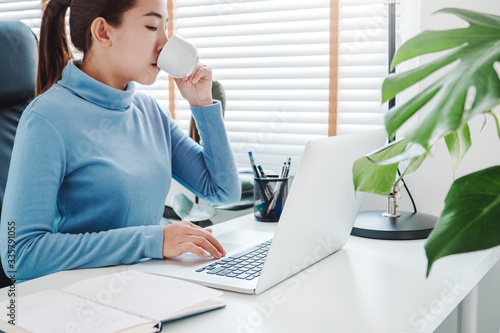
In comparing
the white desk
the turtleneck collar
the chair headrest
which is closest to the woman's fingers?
the white desk

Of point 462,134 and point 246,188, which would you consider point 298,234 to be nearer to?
point 462,134

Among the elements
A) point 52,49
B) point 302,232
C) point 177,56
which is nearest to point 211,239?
point 302,232

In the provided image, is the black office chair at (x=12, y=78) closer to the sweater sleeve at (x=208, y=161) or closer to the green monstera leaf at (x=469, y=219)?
the sweater sleeve at (x=208, y=161)

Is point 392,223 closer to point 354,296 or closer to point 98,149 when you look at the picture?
point 354,296

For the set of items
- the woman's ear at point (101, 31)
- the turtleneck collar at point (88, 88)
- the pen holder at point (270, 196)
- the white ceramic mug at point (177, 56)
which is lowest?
the pen holder at point (270, 196)

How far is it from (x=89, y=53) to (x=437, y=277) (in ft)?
2.86

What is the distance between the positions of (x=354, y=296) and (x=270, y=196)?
0.55m

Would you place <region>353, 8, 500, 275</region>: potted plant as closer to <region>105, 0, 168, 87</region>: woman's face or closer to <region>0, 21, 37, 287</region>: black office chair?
<region>105, 0, 168, 87</region>: woman's face

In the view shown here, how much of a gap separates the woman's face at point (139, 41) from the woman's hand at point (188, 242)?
0.41 meters

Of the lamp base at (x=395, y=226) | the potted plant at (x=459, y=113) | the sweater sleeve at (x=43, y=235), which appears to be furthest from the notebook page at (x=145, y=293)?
the lamp base at (x=395, y=226)

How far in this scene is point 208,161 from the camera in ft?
4.53

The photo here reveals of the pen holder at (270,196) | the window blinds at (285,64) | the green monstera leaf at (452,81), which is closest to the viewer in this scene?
the green monstera leaf at (452,81)

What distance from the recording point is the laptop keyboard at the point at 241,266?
83cm

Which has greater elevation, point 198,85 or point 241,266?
point 198,85
